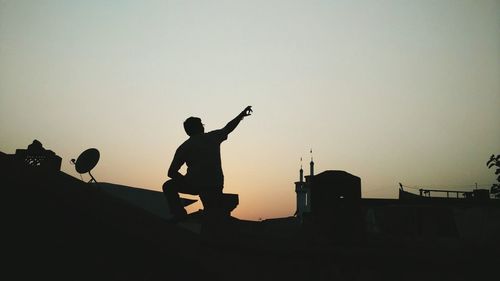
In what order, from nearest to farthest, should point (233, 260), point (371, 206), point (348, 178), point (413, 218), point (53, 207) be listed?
point (53, 207), point (233, 260), point (348, 178), point (413, 218), point (371, 206)

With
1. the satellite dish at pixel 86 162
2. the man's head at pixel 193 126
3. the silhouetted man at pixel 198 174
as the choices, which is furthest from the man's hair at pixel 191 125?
the satellite dish at pixel 86 162

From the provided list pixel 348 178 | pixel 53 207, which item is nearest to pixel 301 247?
pixel 53 207

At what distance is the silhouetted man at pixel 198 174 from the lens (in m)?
4.87

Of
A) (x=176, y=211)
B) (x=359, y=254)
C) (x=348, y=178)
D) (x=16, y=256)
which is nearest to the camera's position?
(x=16, y=256)

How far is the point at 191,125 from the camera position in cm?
518

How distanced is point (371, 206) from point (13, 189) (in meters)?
15.4

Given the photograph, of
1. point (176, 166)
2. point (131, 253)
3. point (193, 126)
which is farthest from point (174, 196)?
point (131, 253)

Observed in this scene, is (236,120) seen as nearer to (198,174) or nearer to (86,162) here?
(198,174)

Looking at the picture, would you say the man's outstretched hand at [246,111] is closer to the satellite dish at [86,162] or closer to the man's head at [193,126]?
the man's head at [193,126]

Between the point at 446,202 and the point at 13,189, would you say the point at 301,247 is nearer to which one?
the point at 13,189

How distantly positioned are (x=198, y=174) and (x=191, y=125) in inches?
30.5

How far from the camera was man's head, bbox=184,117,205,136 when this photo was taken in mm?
5168

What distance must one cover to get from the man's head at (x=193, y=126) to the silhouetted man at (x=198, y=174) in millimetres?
97

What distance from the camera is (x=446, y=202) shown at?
57.7 feet
